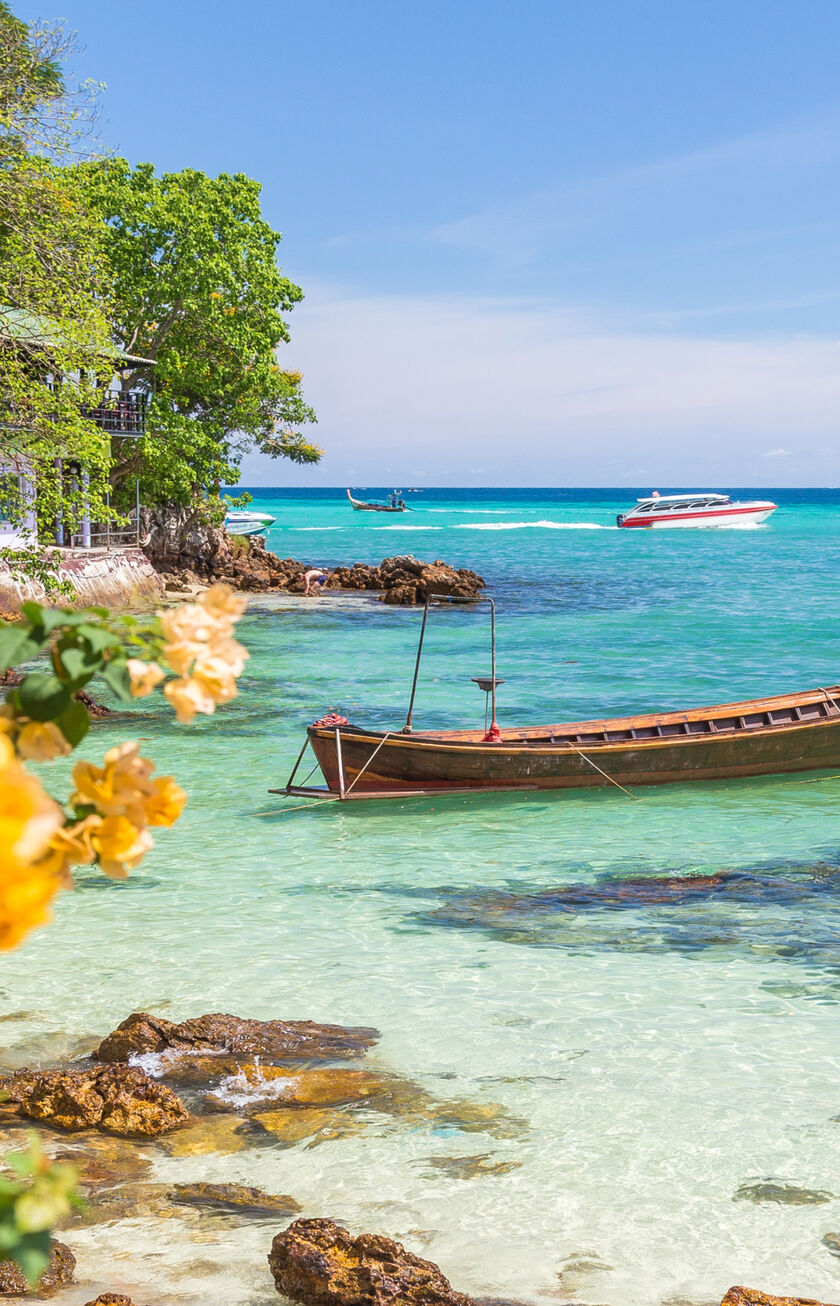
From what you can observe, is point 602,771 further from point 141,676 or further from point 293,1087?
point 141,676

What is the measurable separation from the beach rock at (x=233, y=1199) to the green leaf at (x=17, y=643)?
17.1ft

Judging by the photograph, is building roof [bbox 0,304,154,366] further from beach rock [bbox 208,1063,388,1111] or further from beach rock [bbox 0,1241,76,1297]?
beach rock [bbox 0,1241,76,1297]

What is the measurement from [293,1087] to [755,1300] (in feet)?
11.0

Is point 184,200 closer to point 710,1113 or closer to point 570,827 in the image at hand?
point 570,827

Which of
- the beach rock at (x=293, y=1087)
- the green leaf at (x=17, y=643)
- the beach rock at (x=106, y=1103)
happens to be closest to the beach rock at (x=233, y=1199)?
the beach rock at (x=106, y=1103)

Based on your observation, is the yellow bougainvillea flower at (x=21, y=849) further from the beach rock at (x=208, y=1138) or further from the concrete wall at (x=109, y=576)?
the concrete wall at (x=109, y=576)

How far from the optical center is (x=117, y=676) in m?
1.84

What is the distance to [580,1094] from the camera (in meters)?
7.73

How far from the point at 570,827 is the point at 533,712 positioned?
849 cm

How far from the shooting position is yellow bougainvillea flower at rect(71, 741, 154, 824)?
1819 millimetres

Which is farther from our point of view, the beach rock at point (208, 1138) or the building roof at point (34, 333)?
the building roof at point (34, 333)

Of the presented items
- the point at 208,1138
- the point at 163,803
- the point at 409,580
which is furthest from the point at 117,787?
the point at 409,580

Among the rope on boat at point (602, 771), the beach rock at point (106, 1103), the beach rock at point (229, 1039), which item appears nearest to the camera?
the beach rock at point (106, 1103)

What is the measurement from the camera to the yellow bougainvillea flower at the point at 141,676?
6.23 ft
